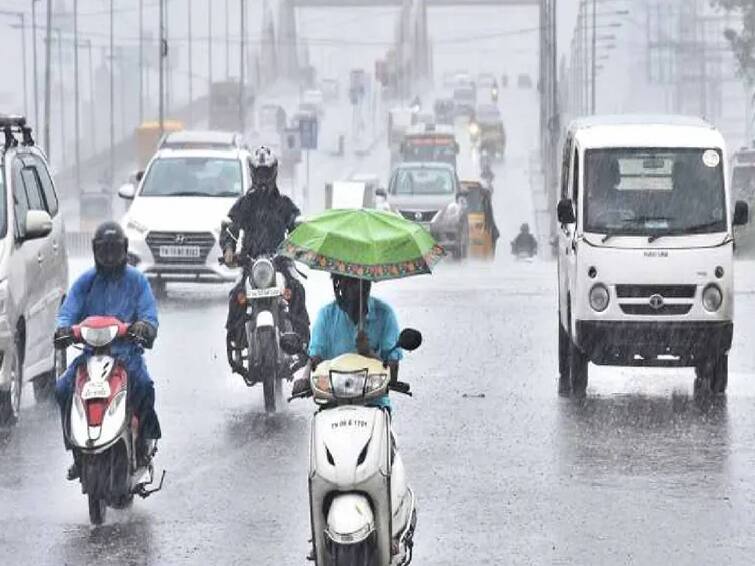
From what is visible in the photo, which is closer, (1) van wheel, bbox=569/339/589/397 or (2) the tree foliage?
(1) van wheel, bbox=569/339/589/397

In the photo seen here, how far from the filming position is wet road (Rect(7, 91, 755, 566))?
10.6 metres

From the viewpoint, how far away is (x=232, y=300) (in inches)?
650

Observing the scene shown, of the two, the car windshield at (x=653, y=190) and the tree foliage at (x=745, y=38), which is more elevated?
the tree foliage at (x=745, y=38)

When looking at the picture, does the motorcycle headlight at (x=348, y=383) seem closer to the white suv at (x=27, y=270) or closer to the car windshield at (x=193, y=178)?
the white suv at (x=27, y=270)

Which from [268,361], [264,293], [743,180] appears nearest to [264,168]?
[264,293]

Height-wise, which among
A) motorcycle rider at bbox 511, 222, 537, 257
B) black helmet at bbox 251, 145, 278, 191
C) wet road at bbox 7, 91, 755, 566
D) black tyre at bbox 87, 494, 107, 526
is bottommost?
motorcycle rider at bbox 511, 222, 537, 257

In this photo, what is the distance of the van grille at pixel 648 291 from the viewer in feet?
Answer: 56.1

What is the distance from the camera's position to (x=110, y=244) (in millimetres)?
11391

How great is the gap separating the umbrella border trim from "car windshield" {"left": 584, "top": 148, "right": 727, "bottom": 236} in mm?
7944

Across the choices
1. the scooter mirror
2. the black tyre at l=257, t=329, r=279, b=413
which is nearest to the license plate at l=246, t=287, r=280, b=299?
the black tyre at l=257, t=329, r=279, b=413

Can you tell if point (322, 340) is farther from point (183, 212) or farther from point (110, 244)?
point (183, 212)

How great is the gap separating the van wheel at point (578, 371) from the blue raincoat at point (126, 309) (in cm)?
624

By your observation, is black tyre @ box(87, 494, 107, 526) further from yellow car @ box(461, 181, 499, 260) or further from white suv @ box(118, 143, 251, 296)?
yellow car @ box(461, 181, 499, 260)

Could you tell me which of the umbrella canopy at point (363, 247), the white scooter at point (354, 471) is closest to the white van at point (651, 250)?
the umbrella canopy at point (363, 247)
